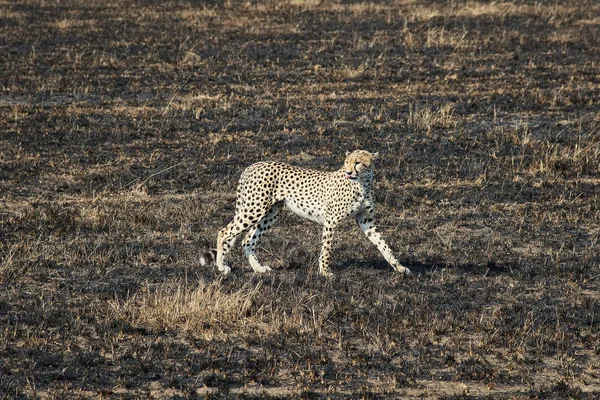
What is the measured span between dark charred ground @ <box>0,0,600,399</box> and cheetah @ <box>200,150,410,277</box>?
0.26 metres

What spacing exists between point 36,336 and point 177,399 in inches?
61.2

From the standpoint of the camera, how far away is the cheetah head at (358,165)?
905cm

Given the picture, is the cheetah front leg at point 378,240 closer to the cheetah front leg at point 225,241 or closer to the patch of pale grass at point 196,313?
the cheetah front leg at point 225,241

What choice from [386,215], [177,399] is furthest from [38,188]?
[177,399]

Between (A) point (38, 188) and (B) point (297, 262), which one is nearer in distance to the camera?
(B) point (297, 262)

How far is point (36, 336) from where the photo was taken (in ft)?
25.1

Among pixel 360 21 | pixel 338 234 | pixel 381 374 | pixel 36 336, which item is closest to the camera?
pixel 381 374

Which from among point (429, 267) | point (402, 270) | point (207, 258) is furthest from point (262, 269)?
point (429, 267)

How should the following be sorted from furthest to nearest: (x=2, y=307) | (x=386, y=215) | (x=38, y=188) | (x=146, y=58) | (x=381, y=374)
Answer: (x=146, y=58) < (x=38, y=188) < (x=386, y=215) < (x=2, y=307) < (x=381, y=374)

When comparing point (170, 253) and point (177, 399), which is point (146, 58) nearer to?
point (170, 253)

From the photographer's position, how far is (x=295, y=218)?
11648 mm

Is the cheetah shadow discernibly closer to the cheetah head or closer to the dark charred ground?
the dark charred ground

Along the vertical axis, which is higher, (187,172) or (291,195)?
(291,195)

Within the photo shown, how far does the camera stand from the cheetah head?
905cm
